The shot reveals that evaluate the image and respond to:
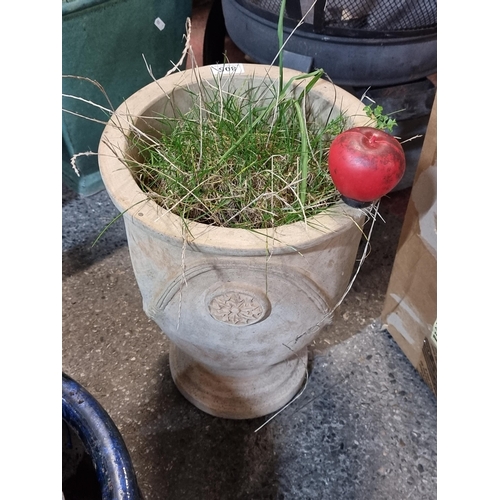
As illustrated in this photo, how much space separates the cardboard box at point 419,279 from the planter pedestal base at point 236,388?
265mm

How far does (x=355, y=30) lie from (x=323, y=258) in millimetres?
669

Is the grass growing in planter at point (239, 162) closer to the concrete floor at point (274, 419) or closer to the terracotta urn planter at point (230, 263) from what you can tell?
the terracotta urn planter at point (230, 263)

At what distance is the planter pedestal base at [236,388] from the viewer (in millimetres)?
1182

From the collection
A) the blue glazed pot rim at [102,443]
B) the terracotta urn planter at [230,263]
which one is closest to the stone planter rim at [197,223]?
the terracotta urn planter at [230,263]

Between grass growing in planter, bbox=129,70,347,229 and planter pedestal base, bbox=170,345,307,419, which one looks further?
planter pedestal base, bbox=170,345,307,419

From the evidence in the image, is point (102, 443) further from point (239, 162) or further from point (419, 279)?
point (419, 279)

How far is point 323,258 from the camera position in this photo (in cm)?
84

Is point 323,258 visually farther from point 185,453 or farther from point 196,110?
point 185,453

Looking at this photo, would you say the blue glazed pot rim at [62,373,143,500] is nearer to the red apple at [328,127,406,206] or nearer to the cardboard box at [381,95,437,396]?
the red apple at [328,127,406,206]

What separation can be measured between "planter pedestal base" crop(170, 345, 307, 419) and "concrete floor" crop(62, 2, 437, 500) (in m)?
0.03

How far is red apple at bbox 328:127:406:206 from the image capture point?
2.32 feet

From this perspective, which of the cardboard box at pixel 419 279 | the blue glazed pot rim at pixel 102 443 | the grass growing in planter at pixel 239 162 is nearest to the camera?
the blue glazed pot rim at pixel 102 443

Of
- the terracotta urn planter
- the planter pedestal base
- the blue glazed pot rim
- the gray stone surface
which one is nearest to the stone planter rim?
the terracotta urn planter

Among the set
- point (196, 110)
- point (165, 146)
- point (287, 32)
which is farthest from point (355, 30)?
point (165, 146)
